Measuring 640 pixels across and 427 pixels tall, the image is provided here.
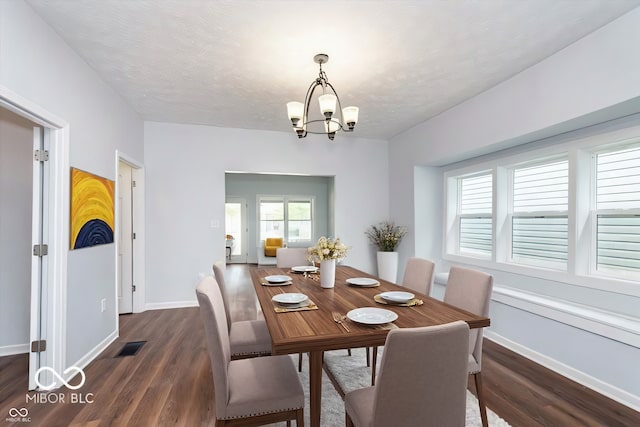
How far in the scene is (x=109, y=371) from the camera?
2508 mm

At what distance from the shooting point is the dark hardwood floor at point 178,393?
6.27 ft

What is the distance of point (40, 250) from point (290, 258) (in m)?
2.11

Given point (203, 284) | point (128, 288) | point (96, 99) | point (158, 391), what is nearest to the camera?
point (203, 284)

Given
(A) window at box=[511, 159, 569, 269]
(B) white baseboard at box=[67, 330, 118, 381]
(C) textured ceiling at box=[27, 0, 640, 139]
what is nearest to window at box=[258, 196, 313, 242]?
(C) textured ceiling at box=[27, 0, 640, 139]

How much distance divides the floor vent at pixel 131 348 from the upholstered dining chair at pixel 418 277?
2.25 metres

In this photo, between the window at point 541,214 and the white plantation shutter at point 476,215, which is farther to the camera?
the white plantation shutter at point 476,215

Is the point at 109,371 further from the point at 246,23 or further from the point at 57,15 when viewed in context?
the point at 246,23

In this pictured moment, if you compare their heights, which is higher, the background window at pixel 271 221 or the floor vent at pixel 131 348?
the background window at pixel 271 221

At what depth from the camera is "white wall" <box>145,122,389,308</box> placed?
4.20 metres

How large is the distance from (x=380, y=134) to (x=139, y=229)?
3786mm

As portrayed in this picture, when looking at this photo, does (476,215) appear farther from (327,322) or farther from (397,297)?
(327,322)

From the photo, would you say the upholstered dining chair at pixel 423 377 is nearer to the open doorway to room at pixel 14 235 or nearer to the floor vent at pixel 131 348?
the floor vent at pixel 131 348

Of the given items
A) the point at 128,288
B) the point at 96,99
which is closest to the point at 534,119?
the point at 96,99

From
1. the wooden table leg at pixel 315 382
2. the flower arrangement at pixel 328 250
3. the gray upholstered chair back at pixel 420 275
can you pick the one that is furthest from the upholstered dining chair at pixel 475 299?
the wooden table leg at pixel 315 382
